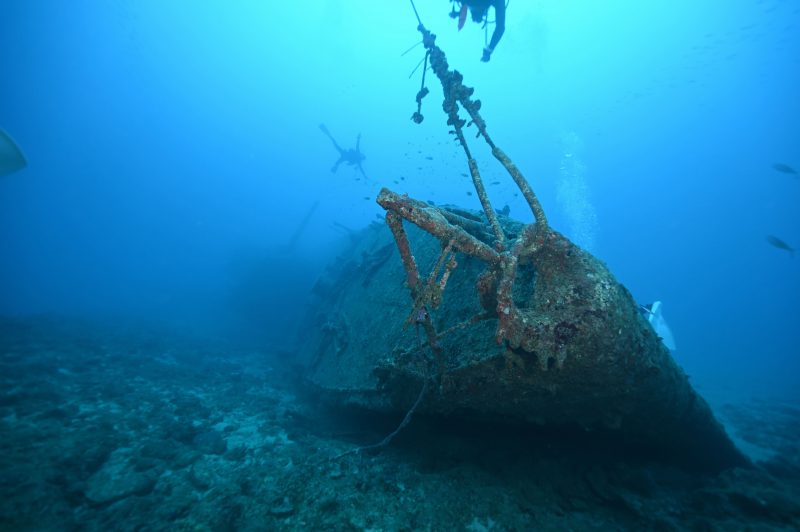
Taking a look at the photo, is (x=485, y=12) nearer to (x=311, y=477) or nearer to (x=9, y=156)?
(x=311, y=477)

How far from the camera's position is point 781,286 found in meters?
114

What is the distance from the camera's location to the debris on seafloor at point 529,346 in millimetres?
2969

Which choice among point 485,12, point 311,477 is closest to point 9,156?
point 485,12

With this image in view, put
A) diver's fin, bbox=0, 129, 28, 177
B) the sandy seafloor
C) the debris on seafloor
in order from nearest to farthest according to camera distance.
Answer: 1. the debris on seafloor
2. the sandy seafloor
3. diver's fin, bbox=0, 129, 28, 177

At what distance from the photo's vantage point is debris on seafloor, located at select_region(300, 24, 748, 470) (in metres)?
2.97

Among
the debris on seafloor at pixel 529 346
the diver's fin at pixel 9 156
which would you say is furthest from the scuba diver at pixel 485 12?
the diver's fin at pixel 9 156

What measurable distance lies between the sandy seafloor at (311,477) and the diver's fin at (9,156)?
59.0 ft

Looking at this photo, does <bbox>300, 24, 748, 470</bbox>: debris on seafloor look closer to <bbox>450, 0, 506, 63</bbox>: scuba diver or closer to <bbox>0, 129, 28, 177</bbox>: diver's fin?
<bbox>450, 0, 506, 63</bbox>: scuba diver

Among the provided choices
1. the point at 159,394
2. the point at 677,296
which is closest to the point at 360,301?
the point at 159,394

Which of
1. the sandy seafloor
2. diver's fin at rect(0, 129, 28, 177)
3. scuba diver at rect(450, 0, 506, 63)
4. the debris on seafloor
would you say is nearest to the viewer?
the debris on seafloor

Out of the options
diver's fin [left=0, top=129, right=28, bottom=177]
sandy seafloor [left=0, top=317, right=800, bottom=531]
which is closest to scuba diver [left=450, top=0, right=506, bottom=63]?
sandy seafloor [left=0, top=317, right=800, bottom=531]

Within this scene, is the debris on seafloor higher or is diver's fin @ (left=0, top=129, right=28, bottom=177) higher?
diver's fin @ (left=0, top=129, right=28, bottom=177)

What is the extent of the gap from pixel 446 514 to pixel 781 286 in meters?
170

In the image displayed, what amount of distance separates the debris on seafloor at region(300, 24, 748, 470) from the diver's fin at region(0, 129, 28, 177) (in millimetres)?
24628
